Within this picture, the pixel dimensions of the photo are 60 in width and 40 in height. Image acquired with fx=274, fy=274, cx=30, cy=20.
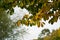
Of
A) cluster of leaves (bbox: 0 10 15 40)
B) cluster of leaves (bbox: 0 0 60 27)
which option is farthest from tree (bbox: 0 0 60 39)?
cluster of leaves (bbox: 0 10 15 40)

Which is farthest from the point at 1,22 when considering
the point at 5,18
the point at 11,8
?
the point at 11,8

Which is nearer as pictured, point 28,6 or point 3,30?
point 28,6

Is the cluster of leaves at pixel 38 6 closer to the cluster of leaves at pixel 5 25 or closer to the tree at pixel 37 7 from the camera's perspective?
the tree at pixel 37 7

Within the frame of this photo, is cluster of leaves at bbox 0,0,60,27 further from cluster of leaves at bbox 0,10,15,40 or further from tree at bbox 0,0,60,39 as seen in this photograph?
cluster of leaves at bbox 0,10,15,40

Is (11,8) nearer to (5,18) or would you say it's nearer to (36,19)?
(36,19)

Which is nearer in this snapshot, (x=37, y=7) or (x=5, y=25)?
(x=37, y=7)

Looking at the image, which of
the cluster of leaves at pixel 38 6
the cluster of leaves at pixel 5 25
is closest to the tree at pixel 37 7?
the cluster of leaves at pixel 38 6

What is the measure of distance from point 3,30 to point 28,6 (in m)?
16.2

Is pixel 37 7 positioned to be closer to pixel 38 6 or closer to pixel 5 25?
pixel 38 6

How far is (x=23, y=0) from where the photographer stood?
15.0 feet

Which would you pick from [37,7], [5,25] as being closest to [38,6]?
[37,7]

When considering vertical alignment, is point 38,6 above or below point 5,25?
below

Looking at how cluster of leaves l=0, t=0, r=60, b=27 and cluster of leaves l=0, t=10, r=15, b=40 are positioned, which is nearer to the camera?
cluster of leaves l=0, t=0, r=60, b=27

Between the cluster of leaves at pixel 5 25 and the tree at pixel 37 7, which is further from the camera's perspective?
the cluster of leaves at pixel 5 25
